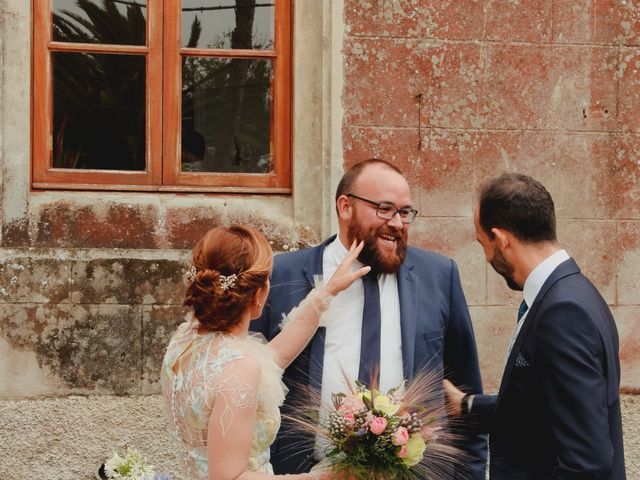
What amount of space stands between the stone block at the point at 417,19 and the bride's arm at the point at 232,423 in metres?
3.22

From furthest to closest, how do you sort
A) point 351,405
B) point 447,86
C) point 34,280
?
point 447,86
point 34,280
point 351,405

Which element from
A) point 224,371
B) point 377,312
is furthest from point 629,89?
point 224,371

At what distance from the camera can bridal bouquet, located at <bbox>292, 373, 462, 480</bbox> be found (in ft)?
8.75

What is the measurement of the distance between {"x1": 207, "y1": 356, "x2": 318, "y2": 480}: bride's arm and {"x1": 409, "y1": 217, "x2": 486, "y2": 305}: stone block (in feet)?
9.74

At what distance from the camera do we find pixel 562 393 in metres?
2.54

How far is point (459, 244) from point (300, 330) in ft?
7.63

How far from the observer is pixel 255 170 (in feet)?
18.4

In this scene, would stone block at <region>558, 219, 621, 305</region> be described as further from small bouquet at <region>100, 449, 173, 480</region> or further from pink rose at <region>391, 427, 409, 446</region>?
small bouquet at <region>100, 449, 173, 480</region>

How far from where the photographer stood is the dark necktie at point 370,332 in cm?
336

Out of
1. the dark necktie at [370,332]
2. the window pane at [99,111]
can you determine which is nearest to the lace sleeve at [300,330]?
the dark necktie at [370,332]

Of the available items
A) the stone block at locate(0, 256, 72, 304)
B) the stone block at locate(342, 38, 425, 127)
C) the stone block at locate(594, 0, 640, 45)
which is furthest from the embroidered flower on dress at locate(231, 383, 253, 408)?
the stone block at locate(594, 0, 640, 45)

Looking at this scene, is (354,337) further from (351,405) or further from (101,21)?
(101,21)

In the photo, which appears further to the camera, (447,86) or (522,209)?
(447,86)

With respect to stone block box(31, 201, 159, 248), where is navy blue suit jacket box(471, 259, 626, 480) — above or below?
below
